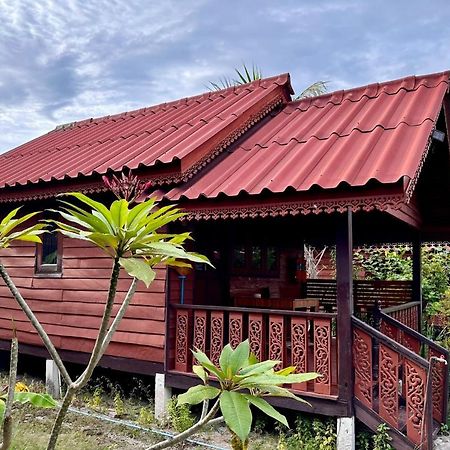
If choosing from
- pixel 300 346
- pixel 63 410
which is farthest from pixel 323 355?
pixel 63 410

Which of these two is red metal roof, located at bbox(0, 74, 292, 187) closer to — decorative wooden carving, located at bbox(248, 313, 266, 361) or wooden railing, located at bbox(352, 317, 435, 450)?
decorative wooden carving, located at bbox(248, 313, 266, 361)

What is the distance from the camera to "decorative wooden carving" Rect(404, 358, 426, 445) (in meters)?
4.84

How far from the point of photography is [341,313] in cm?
527

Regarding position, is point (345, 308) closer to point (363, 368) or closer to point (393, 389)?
point (363, 368)

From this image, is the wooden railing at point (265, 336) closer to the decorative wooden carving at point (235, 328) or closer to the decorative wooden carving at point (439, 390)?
the decorative wooden carving at point (235, 328)

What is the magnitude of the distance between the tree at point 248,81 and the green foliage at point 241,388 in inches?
758

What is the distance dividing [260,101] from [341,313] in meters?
4.12

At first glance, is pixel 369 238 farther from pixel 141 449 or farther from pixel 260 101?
pixel 141 449

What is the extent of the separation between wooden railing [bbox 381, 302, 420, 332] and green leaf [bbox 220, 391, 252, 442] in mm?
5507

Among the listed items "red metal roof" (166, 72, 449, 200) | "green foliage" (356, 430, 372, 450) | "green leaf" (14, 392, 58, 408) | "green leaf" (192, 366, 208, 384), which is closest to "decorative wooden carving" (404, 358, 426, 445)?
"green foliage" (356, 430, 372, 450)

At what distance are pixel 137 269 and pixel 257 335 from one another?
178 inches

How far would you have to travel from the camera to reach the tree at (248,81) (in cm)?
2044

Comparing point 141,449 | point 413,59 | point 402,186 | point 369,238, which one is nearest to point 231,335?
point 141,449

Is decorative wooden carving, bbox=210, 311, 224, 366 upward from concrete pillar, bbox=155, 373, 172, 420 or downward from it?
upward
